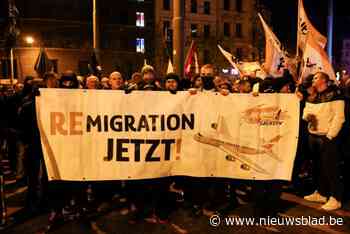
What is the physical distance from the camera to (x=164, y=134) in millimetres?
5457

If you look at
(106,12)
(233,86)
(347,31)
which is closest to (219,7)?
(106,12)

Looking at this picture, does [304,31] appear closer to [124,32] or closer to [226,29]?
[124,32]

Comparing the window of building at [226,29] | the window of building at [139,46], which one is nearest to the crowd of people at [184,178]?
the window of building at [139,46]

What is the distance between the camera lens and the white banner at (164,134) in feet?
17.1

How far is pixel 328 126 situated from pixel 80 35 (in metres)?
46.0

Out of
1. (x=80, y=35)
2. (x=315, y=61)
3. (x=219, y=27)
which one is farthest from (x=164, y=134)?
(x=219, y=27)

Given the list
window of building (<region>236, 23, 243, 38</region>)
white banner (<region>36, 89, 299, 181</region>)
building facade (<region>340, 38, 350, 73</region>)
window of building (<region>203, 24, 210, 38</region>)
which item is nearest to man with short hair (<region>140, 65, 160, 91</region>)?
white banner (<region>36, 89, 299, 181</region>)

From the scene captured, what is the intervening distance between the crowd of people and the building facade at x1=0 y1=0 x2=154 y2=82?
4022cm

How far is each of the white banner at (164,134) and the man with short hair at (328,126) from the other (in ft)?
2.10

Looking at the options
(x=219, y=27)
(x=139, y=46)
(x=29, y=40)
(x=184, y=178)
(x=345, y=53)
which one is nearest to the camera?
(x=184, y=178)

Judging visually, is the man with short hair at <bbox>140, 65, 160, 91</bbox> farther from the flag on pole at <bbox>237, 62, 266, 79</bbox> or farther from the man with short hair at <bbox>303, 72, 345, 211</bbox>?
the flag on pole at <bbox>237, 62, 266, 79</bbox>

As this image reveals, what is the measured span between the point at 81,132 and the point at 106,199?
65.3 inches

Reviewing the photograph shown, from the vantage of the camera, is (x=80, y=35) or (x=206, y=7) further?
(x=206, y=7)

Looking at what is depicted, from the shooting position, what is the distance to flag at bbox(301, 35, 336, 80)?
800 cm
